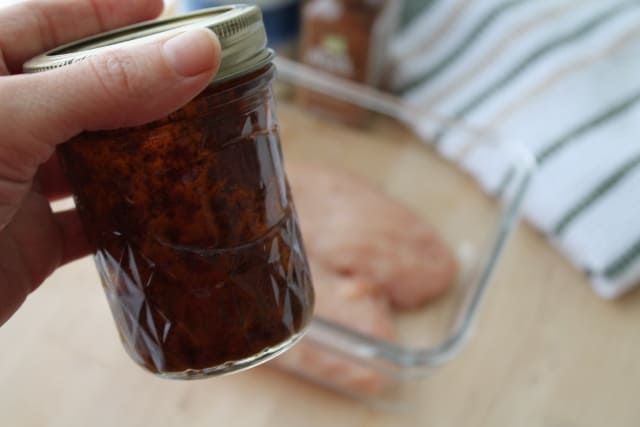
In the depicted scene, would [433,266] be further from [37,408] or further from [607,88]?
[37,408]

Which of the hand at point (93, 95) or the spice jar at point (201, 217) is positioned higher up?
the hand at point (93, 95)

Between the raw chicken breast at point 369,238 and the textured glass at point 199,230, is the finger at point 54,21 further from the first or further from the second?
the raw chicken breast at point 369,238

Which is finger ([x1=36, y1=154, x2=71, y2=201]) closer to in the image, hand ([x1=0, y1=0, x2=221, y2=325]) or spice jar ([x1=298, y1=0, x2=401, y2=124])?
hand ([x1=0, y1=0, x2=221, y2=325])

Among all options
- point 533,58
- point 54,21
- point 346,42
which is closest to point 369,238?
point 346,42

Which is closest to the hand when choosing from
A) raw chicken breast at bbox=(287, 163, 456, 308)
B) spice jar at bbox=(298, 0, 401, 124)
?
raw chicken breast at bbox=(287, 163, 456, 308)

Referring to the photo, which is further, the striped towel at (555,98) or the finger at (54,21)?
the striped towel at (555,98)

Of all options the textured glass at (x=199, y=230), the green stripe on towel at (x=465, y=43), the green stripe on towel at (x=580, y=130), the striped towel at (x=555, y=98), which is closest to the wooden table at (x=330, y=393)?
the striped towel at (x=555, y=98)

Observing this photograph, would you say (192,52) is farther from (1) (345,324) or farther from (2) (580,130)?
(2) (580,130)
